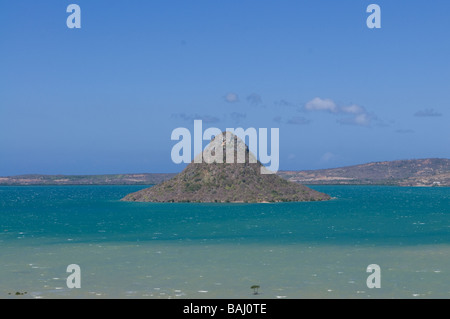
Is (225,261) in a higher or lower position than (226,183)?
lower

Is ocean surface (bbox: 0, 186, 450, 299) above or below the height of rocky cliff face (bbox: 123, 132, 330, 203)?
below

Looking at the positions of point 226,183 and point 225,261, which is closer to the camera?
point 225,261

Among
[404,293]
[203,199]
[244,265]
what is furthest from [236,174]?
[404,293]

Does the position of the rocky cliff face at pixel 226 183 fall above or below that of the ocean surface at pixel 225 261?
above

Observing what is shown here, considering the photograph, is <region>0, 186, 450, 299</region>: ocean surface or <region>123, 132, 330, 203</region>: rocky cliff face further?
<region>123, 132, 330, 203</region>: rocky cliff face

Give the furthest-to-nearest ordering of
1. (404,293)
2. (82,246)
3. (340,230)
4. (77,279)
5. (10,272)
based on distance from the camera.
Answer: (340,230) < (82,246) < (10,272) < (77,279) < (404,293)

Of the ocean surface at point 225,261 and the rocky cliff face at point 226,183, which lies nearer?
the ocean surface at point 225,261
